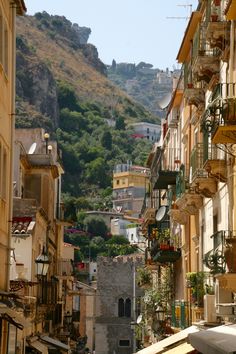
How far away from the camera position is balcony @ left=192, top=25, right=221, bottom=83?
22.6 metres

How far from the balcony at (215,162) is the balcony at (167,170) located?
11989 mm

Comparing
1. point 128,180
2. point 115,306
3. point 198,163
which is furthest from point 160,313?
point 128,180

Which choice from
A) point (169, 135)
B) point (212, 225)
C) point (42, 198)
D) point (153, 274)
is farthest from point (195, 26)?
point (153, 274)

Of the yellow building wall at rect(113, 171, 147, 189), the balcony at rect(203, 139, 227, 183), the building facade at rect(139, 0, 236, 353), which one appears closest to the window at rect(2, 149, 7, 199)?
the building facade at rect(139, 0, 236, 353)

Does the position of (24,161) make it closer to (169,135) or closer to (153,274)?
(169,135)

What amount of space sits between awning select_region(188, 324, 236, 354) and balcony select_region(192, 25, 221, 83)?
813cm

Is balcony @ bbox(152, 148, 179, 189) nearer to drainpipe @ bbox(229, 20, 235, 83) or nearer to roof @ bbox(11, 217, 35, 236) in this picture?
roof @ bbox(11, 217, 35, 236)

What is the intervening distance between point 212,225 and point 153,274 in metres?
25.8

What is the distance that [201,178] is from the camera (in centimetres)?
2342

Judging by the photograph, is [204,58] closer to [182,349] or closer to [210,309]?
[210,309]

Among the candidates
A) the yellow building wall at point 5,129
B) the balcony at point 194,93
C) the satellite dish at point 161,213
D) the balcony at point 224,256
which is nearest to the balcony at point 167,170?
the satellite dish at point 161,213

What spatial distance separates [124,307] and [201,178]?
6209cm

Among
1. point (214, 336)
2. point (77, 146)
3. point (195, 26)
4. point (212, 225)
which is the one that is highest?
point (77, 146)

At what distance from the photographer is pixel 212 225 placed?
24.5m
